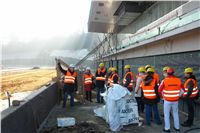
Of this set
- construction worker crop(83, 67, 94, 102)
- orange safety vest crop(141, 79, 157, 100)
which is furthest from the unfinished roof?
orange safety vest crop(141, 79, 157, 100)

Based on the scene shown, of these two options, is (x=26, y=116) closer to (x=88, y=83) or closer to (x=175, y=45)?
(x=175, y=45)

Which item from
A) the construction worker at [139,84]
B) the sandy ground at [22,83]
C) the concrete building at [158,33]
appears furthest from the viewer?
the sandy ground at [22,83]

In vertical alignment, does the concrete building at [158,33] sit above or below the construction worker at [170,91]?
above

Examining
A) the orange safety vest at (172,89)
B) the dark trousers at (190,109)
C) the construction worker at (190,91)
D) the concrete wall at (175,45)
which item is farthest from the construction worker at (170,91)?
the concrete wall at (175,45)

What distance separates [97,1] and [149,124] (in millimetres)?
16602

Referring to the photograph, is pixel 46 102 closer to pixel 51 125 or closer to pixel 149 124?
pixel 51 125

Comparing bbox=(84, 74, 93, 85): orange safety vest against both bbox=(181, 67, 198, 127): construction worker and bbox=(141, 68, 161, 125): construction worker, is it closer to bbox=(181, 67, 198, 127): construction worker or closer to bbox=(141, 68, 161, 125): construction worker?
bbox=(141, 68, 161, 125): construction worker

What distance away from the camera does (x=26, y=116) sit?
654 centimetres

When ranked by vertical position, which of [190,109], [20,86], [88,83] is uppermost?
[88,83]

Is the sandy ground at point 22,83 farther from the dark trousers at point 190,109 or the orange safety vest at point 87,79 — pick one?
the dark trousers at point 190,109

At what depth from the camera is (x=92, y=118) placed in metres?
9.59

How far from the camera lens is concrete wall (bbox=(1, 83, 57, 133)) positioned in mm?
5060

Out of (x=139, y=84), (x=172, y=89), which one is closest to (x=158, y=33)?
(x=139, y=84)

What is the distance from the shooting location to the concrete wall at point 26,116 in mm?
5060
